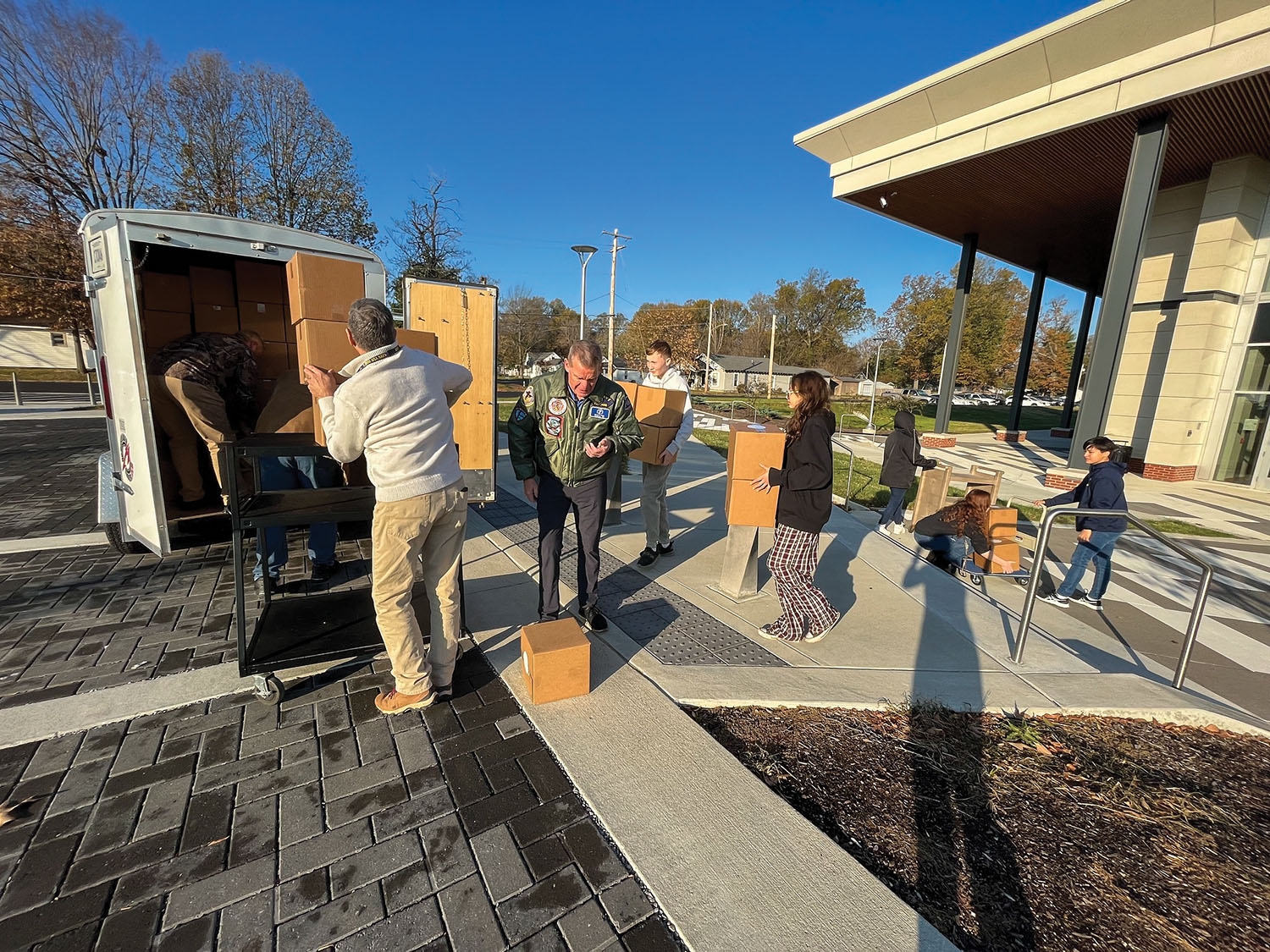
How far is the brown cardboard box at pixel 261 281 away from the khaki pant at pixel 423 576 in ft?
15.7

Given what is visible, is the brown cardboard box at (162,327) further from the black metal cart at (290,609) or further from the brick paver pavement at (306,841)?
the brick paver pavement at (306,841)

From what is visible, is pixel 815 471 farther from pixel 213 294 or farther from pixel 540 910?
pixel 213 294

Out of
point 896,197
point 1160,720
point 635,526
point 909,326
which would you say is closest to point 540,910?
point 1160,720

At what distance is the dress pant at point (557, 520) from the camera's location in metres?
3.48

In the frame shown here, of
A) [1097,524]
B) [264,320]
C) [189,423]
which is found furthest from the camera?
[264,320]

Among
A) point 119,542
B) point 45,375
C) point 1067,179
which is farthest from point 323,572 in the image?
point 45,375

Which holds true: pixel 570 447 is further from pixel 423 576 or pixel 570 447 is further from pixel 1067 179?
pixel 1067 179

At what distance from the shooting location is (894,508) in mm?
7121

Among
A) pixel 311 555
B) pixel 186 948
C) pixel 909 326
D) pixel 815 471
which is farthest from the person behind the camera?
pixel 909 326

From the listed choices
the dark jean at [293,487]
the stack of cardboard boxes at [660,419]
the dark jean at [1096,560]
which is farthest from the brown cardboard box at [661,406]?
the dark jean at [1096,560]

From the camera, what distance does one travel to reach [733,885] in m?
1.79

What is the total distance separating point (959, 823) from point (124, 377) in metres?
5.84

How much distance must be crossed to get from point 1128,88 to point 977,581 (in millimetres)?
11011

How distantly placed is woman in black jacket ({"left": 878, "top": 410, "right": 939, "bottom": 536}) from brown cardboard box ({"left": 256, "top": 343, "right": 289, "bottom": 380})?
7518mm
